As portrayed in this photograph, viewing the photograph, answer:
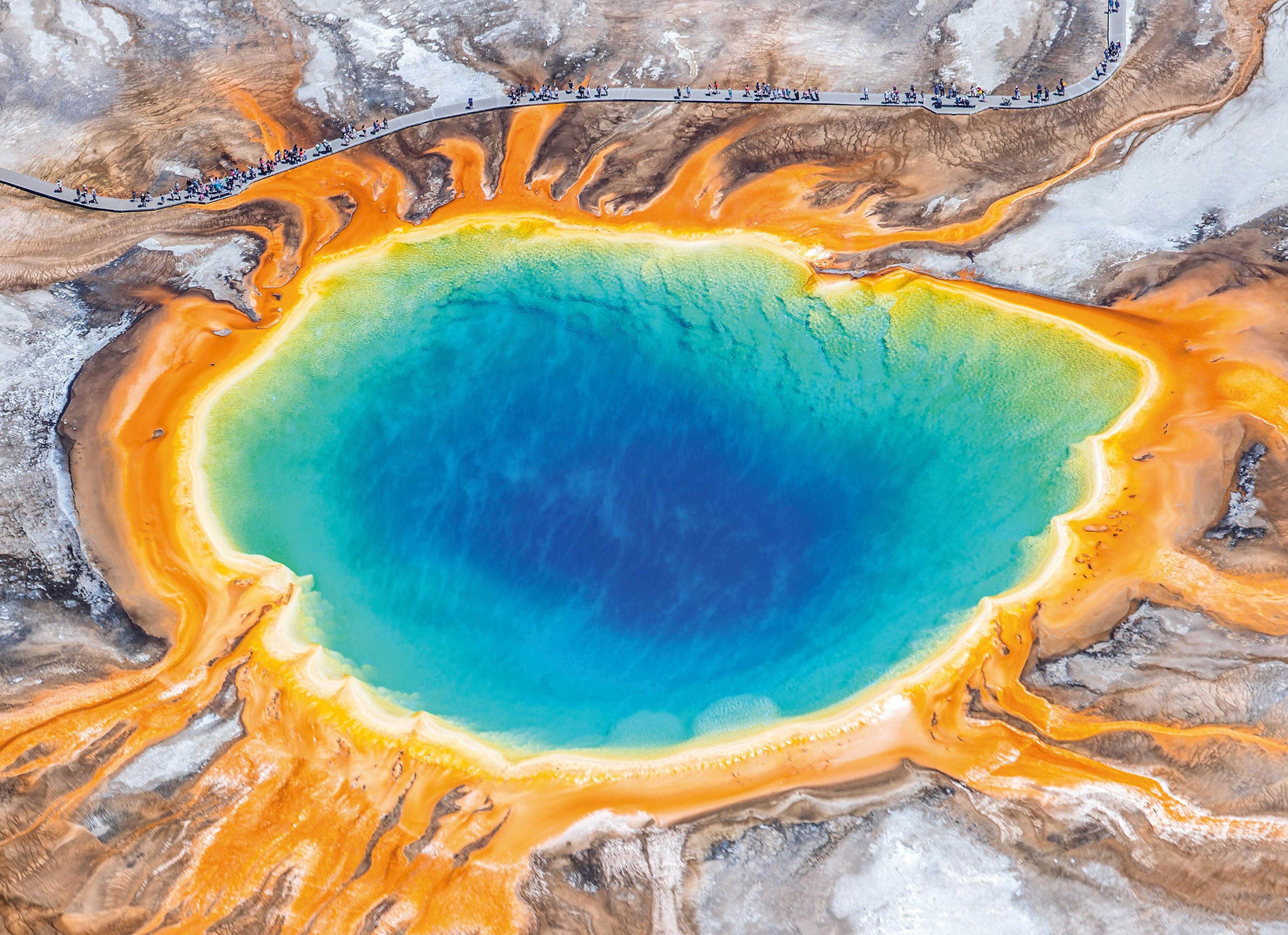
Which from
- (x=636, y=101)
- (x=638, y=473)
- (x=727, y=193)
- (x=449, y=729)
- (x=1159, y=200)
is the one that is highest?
(x=636, y=101)

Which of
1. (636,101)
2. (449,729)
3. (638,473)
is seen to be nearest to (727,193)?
(636,101)

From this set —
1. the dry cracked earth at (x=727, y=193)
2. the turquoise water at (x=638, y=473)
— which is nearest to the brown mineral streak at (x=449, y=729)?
the dry cracked earth at (x=727, y=193)

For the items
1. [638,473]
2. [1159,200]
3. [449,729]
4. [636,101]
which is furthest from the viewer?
[636,101]

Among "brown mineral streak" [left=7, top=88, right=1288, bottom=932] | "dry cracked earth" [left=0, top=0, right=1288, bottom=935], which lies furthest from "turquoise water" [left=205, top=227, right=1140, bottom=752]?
"dry cracked earth" [left=0, top=0, right=1288, bottom=935]

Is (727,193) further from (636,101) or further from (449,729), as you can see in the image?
(449,729)

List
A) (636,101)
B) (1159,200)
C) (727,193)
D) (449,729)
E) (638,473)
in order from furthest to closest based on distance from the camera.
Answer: (636,101) < (727,193) < (1159,200) < (638,473) < (449,729)
